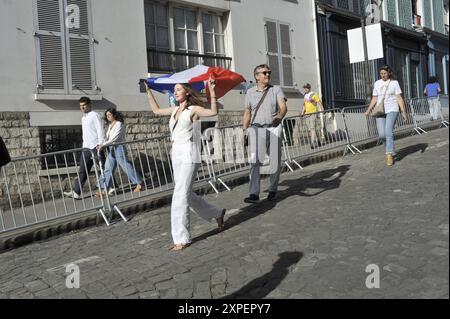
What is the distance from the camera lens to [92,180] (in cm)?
787

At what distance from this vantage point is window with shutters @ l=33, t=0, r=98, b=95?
9.79 metres

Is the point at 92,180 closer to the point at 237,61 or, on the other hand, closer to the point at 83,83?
the point at 83,83

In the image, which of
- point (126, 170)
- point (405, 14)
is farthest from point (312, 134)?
point (405, 14)

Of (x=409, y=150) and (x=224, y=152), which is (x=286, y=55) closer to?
(x=409, y=150)

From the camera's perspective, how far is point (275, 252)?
195 inches

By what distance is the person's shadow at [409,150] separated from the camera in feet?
32.9

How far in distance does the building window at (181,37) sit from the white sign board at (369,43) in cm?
322

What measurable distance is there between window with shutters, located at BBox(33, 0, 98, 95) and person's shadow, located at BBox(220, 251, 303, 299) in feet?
21.9

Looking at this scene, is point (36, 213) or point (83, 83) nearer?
point (36, 213)

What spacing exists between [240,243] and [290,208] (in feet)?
5.12

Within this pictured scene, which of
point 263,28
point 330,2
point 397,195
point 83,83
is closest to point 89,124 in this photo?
point 83,83

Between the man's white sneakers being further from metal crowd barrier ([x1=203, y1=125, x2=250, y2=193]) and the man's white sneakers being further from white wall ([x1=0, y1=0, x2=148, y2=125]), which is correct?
metal crowd barrier ([x1=203, y1=125, x2=250, y2=193])

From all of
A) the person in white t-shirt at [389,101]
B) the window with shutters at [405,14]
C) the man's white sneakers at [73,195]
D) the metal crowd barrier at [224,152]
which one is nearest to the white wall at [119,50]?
the man's white sneakers at [73,195]

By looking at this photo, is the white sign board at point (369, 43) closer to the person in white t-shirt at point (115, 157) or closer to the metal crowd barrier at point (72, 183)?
the metal crowd barrier at point (72, 183)
